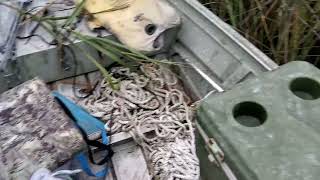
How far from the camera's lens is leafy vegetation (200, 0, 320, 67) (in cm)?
185

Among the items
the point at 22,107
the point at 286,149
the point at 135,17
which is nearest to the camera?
the point at 286,149

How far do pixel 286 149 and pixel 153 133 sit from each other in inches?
33.4

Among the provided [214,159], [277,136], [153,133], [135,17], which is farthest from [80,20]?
[277,136]

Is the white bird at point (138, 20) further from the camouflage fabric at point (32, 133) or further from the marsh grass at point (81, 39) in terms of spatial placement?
the camouflage fabric at point (32, 133)

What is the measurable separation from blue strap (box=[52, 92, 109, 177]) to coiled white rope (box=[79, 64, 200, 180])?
69 mm

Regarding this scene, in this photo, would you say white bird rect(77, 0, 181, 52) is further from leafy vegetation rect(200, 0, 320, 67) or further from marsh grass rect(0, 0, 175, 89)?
leafy vegetation rect(200, 0, 320, 67)

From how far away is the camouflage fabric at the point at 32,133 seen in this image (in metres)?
1.64

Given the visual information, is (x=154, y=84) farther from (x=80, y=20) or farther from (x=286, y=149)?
(x=286, y=149)

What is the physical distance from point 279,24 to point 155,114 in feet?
2.21

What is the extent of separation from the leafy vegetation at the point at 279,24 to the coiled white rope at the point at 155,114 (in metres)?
0.42

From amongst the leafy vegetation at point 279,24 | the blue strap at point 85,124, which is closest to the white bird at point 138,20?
the leafy vegetation at point 279,24

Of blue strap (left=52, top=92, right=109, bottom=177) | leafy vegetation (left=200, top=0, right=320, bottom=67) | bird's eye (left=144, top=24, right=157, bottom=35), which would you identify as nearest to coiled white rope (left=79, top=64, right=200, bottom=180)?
blue strap (left=52, top=92, right=109, bottom=177)

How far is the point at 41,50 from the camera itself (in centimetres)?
205

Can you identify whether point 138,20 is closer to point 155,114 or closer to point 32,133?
point 155,114
